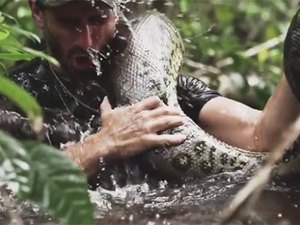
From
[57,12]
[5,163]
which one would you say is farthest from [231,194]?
[5,163]

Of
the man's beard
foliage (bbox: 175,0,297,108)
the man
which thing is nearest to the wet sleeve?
the man

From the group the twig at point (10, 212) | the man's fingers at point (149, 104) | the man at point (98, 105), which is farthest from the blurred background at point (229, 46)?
the twig at point (10, 212)

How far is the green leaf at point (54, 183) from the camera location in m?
1.51

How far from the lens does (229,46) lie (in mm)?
7160

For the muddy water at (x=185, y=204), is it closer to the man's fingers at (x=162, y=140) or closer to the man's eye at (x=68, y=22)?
the man's fingers at (x=162, y=140)

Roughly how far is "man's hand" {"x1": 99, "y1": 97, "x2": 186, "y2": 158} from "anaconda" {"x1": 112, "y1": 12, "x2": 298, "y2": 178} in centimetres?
10

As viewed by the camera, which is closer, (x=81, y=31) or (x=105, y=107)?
(x=105, y=107)

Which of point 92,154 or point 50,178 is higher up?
point 50,178

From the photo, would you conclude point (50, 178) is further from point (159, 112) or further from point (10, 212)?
point (159, 112)

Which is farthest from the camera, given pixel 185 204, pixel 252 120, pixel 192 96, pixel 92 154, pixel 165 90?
pixel 192 96

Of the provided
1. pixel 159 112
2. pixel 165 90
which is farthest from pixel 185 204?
pixel 165 90

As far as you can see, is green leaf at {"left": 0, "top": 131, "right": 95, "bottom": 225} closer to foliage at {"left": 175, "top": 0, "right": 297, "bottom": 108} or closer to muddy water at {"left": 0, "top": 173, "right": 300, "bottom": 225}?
muddy water at {"left": 0, "top": 173, "right": 300, "bottom": 225}

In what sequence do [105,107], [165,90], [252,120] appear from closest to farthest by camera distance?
[105,107], [165,90], [252,120]

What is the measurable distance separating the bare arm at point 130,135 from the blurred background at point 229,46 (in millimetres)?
1822
